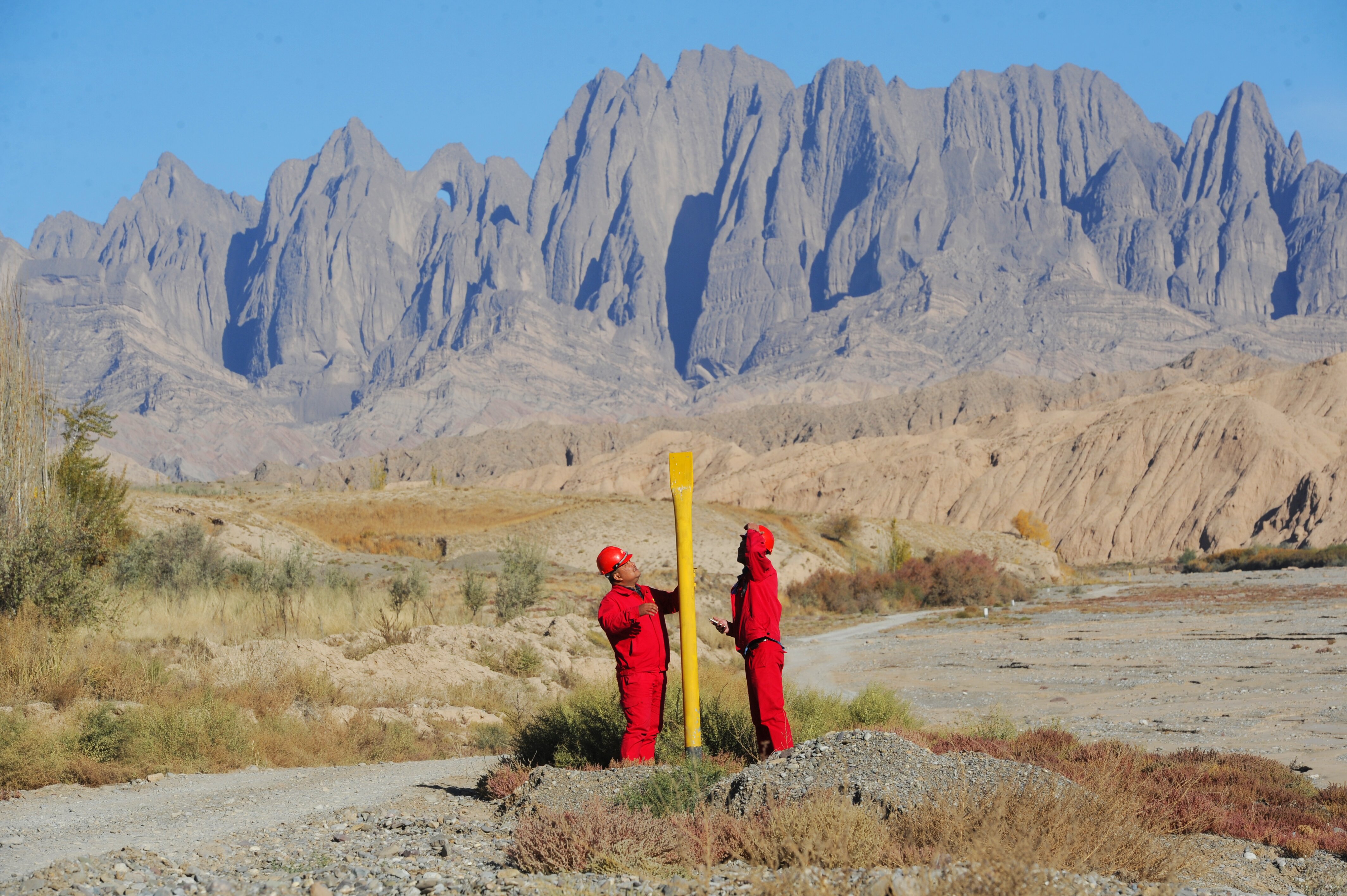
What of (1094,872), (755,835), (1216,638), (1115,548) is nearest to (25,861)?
(755,835)

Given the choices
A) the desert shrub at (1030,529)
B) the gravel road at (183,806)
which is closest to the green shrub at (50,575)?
the gravel road at (183,806)

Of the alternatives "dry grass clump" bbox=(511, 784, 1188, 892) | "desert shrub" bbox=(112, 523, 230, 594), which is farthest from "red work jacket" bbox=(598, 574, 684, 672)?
"desert shrub" bbox=(112, 523, 230, 594)

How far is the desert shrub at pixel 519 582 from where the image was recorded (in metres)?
25.2

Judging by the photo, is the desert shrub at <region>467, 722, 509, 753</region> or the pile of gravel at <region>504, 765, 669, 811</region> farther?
the desert shrub at <region>467, 722, 509, 753</region>

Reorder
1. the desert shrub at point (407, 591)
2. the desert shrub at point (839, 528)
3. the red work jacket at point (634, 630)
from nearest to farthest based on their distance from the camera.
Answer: the red work jacket at point (634, 630), the desert shrub at point (407, 591), the desert shrub at point (839, 528)

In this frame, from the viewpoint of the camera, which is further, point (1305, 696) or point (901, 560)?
point (901, 560)

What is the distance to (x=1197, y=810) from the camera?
836 centimetres

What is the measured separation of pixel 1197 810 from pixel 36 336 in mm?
17596

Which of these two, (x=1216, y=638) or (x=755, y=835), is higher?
(x=755, y=835)

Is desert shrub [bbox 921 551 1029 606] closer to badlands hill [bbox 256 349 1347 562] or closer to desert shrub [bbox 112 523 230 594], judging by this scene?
desert shrub [bbox 112 523 230 594]

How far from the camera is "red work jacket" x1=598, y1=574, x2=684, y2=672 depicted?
8.40 metres

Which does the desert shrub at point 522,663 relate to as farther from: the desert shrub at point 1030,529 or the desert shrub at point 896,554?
the desert shrub at point 1030,529

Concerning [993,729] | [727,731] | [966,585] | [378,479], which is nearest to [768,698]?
[727,731]

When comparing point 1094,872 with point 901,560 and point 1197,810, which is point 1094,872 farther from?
point 901,560
